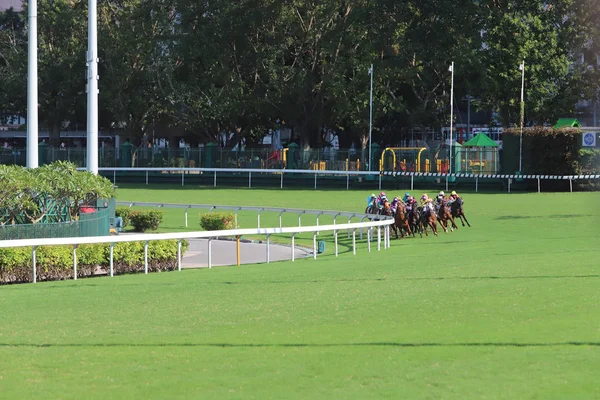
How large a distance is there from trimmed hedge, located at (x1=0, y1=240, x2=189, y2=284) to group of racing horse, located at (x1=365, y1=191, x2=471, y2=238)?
28.4 feet

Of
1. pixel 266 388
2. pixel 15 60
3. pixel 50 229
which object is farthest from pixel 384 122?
pixel 266 388

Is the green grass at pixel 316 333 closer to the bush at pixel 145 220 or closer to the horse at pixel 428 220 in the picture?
the horse at pixel 428 220

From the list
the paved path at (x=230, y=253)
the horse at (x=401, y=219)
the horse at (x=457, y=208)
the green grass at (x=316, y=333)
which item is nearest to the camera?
the green grass at (x=316, y=333)

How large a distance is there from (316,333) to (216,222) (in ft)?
63.6

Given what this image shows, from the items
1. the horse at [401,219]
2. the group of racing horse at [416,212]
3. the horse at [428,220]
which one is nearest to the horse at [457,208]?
the group of racing horse at [416,212]

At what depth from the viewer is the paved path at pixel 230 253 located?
2088 centimetres

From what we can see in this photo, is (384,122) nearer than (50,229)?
No

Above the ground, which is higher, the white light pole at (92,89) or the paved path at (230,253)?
the white light pole at (92,89)

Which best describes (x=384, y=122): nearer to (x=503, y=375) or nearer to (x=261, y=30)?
(x=261, y=30)

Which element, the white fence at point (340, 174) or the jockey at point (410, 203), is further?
the white fence at point (340, 174)

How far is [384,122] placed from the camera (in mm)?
55500

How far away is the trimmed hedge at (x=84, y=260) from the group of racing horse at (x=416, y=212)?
8.66 m

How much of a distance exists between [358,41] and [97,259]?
34.7 m

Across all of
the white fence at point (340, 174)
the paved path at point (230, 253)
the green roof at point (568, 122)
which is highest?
the green roof at point (568, 122)
